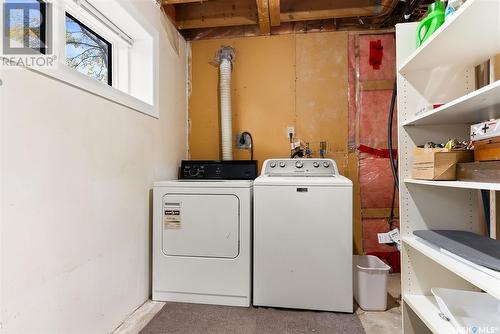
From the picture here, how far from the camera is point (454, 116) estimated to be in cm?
127

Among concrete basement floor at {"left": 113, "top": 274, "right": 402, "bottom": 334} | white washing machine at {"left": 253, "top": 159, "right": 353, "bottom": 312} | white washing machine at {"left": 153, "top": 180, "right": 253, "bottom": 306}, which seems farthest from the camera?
white washing machine at {"left": 153, "top": 180, "right": 253, "bottom": 306}

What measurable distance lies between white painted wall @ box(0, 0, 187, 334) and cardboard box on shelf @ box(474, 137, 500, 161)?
5.76ft

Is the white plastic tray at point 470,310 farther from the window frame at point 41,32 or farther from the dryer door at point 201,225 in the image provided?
the window frame at point 41,32

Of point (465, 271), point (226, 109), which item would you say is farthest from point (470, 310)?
point (226, 109)

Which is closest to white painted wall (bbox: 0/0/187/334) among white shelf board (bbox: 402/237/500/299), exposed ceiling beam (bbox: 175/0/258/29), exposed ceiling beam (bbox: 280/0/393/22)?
exposed ceiling beam (bbox: 175/0/258/29)

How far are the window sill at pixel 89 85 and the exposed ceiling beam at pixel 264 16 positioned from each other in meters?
1.25

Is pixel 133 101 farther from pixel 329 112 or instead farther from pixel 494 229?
pixel 494 229

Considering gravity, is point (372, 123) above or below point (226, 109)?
below

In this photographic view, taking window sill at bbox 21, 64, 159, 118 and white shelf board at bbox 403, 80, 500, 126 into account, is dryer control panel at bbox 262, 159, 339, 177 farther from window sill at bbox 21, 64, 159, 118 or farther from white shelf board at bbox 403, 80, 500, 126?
window sill at bbox 21, 64, 159, 118

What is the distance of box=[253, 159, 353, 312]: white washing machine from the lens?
1755mm

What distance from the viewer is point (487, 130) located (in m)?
1.04

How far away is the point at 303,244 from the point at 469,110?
1146 mm

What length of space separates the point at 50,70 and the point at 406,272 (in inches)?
77.6

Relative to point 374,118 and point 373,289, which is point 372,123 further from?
point 373,289
